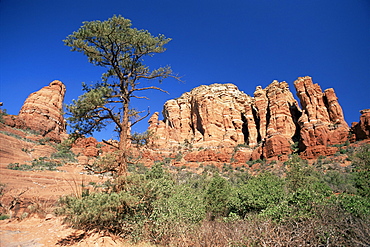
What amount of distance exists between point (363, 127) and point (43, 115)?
216 feet

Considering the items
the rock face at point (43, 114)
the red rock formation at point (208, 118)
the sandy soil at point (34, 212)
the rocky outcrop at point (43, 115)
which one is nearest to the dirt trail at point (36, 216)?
the sandy soil at point (34, 212)

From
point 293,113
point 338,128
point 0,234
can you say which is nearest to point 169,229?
point 0,234

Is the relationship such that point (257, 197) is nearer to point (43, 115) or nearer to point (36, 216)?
point (36, 216)

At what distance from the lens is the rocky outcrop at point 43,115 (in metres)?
46.2

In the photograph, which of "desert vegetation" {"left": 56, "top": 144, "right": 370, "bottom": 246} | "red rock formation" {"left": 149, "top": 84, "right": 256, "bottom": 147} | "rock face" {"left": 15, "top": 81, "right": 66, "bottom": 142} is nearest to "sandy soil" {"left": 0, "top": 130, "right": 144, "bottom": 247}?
"desert vegetation" {"left": 56, "top": 144, "right": 370, "bottom": 246}

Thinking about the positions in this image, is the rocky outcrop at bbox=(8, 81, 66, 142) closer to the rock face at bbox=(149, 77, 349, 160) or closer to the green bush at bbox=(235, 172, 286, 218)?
the rock face at bbox=(149, 77, 349, 160)

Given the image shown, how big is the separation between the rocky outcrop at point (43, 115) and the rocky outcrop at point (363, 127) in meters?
59.7

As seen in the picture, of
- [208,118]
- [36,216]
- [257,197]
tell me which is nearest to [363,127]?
[208,118]

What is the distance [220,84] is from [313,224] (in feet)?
226

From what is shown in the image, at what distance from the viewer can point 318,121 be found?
141ft

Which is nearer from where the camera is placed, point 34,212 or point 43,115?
point 34,212

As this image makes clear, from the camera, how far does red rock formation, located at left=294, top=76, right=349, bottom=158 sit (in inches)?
1521

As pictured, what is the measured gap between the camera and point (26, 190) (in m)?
14.8

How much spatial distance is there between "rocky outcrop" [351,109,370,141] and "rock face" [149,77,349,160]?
6.93ft
